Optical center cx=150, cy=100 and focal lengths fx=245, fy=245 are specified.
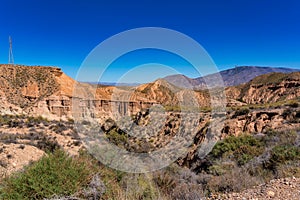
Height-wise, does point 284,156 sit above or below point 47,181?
below

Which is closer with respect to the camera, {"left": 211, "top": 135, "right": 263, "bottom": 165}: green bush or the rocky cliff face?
{"left": 211, "top": 135, "right": 263, "bottom": 165}: green bush

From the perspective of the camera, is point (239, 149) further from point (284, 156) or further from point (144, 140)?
point (144, 140)

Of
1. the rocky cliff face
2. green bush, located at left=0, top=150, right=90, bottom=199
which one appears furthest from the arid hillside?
the rocky cliff face

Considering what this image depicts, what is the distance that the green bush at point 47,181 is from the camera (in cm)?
435

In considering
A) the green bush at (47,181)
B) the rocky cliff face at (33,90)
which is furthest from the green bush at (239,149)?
the rocky cliff face at (33,90)

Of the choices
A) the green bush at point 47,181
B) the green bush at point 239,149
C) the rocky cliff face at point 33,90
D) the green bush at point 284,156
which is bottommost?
the green bush at point 239,149

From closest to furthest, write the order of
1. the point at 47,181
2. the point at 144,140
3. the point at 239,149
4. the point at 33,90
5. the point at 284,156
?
the point at 47,181
the point at 284,156
the point at 239,149
the point at 144,140
the point at 33,90

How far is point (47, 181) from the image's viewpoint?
14.7 ft

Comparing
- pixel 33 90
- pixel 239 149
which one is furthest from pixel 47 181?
pixel 33 90

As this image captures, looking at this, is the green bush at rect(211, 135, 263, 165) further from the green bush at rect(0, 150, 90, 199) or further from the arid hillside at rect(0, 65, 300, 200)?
the green bush at rect(0, 150, 90, 199)

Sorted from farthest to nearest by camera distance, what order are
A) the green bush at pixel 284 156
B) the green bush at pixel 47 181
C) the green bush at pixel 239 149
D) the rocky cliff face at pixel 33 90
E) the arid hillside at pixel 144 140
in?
→ the rocky cliff face at pixel 33 90
the green bush at pixel 239 149
the green bush at pixel 284 156
the arid hillside at pixel 144 140
the green bush at pixel 47 181

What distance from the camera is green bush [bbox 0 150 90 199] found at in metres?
4.35

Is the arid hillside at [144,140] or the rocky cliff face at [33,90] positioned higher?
A: the rocky cliff face at [33,90]

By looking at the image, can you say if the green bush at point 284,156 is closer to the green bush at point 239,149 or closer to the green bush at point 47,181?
the green bush at point 239,149
